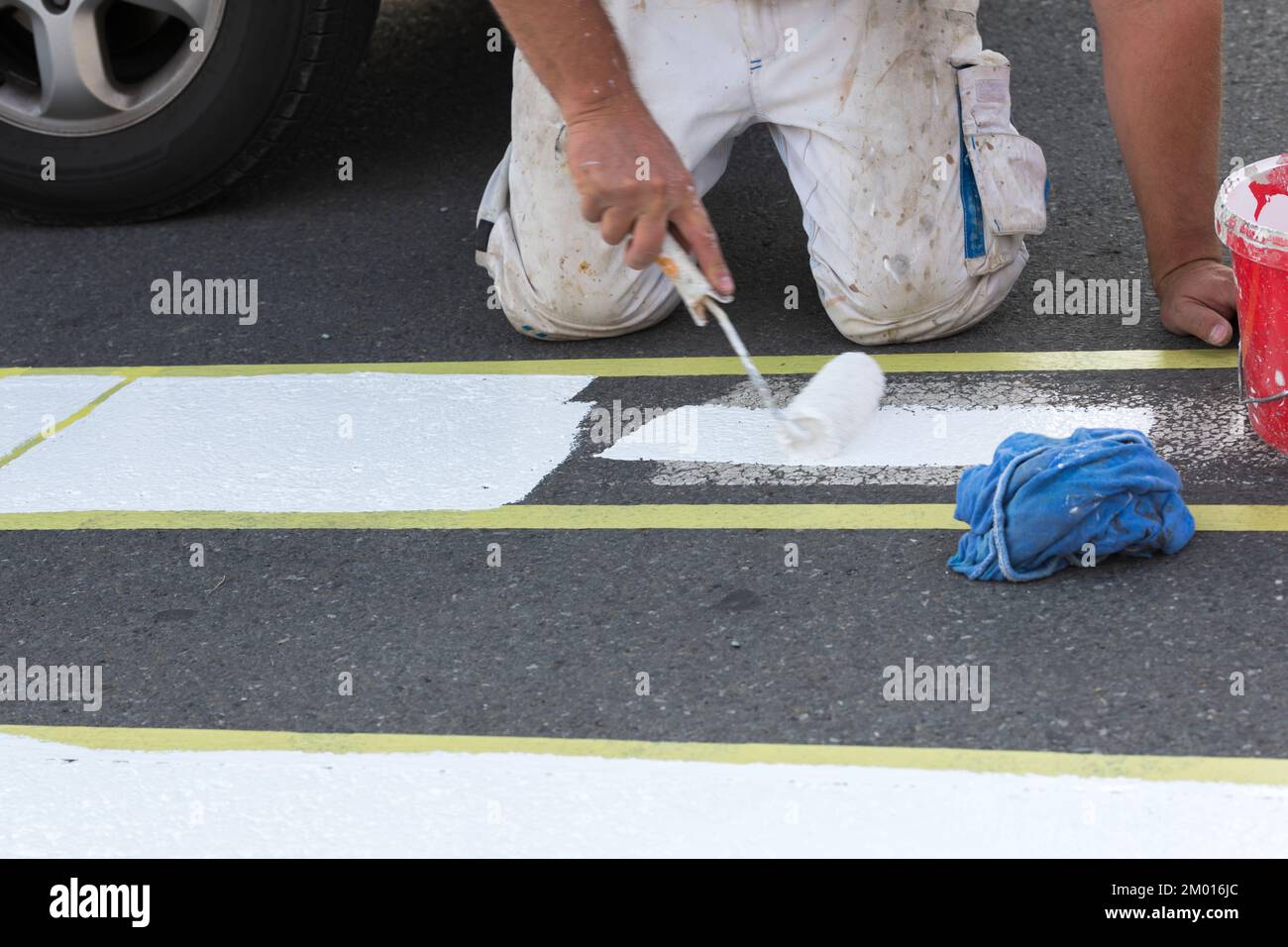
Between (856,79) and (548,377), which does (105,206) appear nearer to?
(548,377)

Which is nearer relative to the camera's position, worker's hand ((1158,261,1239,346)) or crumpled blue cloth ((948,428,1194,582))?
crumpled blue cloth ((948,428,1194,582))

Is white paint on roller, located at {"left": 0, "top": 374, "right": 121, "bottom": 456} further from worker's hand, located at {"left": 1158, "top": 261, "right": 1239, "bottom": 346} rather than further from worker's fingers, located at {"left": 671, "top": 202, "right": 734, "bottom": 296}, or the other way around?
worker's hand, located at {"left": 1158, "top": 261, "right": 1239, "bottom": 346}

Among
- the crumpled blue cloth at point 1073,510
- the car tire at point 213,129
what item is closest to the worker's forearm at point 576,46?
the crumpled blue cloth at point 1073,510

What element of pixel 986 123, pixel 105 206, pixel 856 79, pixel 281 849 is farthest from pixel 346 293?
pixel 281 849

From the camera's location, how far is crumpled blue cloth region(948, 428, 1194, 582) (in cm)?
244

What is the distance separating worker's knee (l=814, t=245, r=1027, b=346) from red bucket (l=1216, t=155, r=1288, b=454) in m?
0.66

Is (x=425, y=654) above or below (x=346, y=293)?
below

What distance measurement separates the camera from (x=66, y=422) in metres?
3.32

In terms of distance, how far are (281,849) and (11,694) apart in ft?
2.25

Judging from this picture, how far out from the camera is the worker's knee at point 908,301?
131 inches

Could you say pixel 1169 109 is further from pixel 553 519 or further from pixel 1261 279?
pixel 553 519

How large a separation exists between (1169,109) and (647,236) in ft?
4.36

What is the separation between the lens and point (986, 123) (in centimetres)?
340

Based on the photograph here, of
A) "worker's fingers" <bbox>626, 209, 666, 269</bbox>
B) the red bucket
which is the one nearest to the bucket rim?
the red bucket
